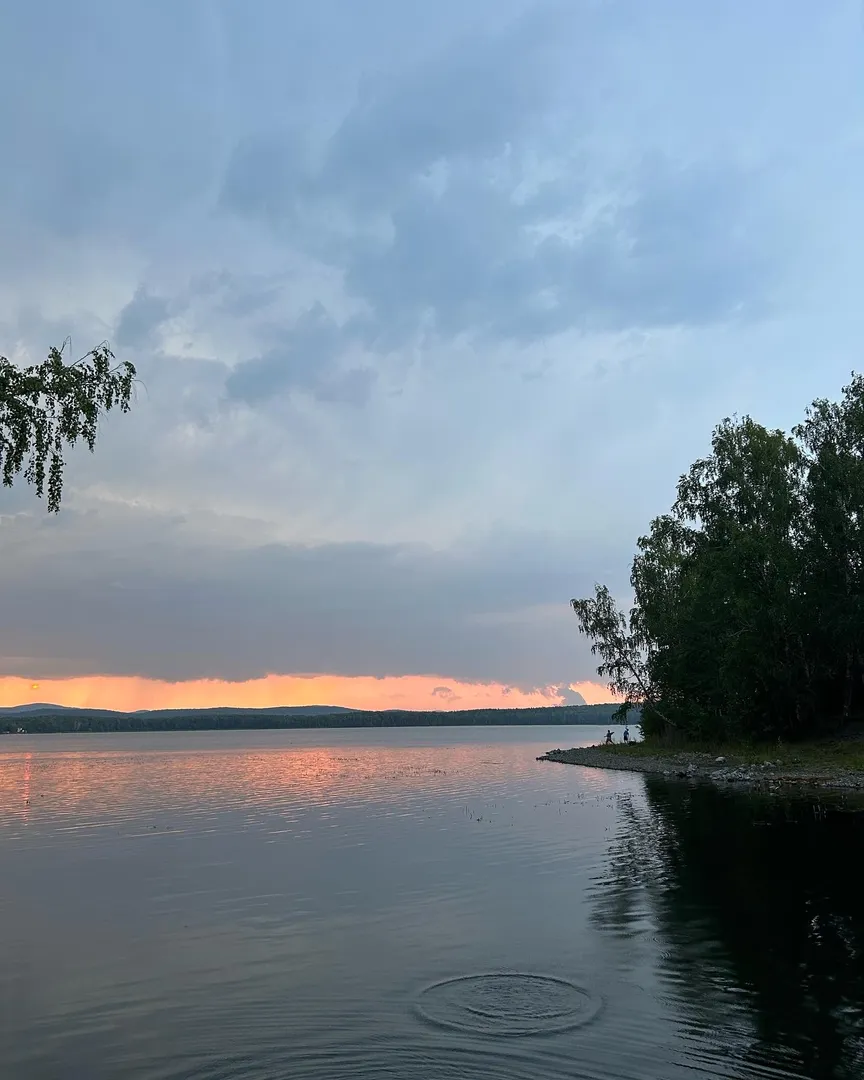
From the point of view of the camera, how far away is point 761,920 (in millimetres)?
20078

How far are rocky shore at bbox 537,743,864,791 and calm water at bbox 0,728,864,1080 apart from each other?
10.2m

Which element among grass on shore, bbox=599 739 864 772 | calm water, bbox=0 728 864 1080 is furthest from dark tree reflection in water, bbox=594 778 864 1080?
grass on shore, bbox=599 739 864 772

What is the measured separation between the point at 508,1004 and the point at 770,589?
58.9 metres

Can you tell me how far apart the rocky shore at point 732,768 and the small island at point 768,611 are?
9.4 inches

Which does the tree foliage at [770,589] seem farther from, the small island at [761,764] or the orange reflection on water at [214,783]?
the orange reflection on water at [214,783]

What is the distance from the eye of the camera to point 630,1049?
12617 mm

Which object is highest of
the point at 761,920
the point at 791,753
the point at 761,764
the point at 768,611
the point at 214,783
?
the point at 768,611

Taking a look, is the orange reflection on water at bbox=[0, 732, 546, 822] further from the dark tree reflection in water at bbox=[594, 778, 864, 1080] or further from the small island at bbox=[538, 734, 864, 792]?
the dark tree reflection in water at bbox=[594, 778, 864, 1080]

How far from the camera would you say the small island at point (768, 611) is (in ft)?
207

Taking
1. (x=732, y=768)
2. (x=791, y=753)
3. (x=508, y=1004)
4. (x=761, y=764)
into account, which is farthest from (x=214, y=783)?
(x=508, y=1004)

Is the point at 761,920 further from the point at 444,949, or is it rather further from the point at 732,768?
the point at 732,768

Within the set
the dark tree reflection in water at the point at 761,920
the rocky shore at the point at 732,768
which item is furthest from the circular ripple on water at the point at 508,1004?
the rocky shore at the point at 732,768

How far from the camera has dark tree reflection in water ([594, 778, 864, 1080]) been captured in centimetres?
1316

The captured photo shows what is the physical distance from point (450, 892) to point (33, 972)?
38.5 feet
